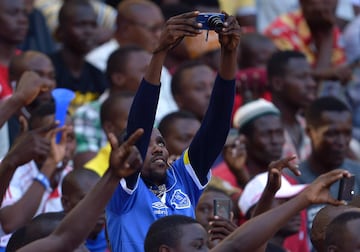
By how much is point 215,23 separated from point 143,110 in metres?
0.59

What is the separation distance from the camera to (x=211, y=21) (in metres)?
5.94

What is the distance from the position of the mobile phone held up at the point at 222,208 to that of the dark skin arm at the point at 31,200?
138cm

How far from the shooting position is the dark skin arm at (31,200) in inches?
293

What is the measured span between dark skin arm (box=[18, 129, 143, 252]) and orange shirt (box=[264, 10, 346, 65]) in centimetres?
701

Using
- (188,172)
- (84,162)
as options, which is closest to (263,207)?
(188,172)

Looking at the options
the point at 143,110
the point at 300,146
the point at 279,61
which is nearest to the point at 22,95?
the point at 143,110

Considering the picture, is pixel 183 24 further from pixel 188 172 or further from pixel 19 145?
pixel 19 145

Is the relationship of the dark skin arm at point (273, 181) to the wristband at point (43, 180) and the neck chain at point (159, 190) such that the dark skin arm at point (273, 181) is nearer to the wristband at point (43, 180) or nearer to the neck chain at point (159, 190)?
the neck chain at point (159, 190)

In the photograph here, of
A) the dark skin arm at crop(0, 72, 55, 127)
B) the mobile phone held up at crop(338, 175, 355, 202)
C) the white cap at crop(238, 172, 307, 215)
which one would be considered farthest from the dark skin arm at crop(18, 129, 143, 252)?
the white cap at crop(238, 172, 307, 215)

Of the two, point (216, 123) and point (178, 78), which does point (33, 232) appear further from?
point (178, 78)

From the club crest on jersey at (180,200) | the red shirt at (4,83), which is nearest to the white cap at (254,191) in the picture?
the club crest on jersey at (180,200)

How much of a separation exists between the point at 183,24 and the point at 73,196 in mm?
2218

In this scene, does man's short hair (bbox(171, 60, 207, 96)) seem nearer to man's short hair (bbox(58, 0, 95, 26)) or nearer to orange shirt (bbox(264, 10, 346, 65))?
man's short hair (bbox(58, 0, 95, 26))

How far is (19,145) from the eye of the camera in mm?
7004
